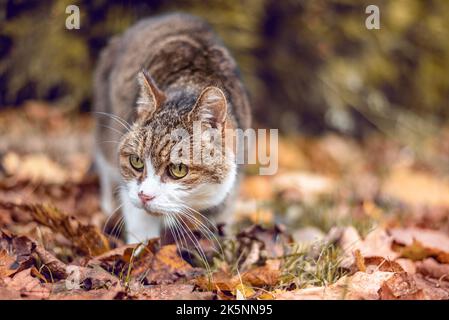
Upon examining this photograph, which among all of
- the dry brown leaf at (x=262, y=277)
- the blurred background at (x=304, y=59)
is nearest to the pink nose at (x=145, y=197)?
the dry brown leaf at (x=262, y=277)

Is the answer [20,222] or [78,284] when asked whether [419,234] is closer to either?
[78,284]

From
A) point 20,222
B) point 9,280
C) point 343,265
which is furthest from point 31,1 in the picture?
point 343,265

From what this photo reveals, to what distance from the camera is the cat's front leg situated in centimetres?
296

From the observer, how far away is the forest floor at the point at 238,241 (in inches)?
91.8

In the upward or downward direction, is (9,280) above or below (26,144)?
below

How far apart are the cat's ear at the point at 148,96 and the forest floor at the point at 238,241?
595 millimetres

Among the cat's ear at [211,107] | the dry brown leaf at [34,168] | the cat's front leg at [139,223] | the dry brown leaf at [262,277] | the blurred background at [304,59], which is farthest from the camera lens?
the blurred background at [304,59]

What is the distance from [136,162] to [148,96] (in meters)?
0.32

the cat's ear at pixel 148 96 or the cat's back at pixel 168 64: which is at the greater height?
the cat's back at pixel 168 64

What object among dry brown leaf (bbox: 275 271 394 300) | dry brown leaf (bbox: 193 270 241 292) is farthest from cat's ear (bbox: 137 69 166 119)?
dry brown leaf (bbox: 275 271 394 300)

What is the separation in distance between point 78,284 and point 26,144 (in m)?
2.49

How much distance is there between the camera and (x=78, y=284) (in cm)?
231

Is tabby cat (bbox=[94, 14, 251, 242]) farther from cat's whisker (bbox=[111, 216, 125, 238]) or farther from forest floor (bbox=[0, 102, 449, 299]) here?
forest floor (bbox=[0, 102, 449, 299])

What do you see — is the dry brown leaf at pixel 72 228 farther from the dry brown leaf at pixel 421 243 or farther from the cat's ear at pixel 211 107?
the dry brown leaf at pixel 421 243
